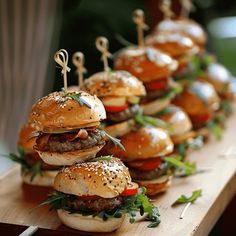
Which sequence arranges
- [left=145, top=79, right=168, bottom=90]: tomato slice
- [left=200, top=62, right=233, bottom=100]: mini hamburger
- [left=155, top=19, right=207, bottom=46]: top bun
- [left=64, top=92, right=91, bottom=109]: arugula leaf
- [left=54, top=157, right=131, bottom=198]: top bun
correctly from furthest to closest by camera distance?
[left=200, top=62, right=233, bottom=100]: mini hamburger
[left=155, top=19, right=207, bottom=46]: top bun
[left=145, top=79, right=168, bottom=90]: tomato slice
[left=64, top=92, right=91, bottom=109]: arugula leaf
[left=54, top=157, right=131, bottom=198]: top bun

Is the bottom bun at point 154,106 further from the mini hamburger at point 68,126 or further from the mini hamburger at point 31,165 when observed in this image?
the mini hamburger at point 68,126

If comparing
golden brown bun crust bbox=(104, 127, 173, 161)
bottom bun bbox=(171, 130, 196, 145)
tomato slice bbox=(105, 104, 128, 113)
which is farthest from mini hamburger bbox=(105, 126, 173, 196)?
bottom bun bbox=(171, 130, 196, 145)

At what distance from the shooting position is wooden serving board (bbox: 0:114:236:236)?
138 inches

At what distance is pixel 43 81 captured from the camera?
6418mm

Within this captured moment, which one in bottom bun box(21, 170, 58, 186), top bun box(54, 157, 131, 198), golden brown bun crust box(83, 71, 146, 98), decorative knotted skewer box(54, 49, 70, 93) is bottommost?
bottom bun box(21, 170, 58, 186)

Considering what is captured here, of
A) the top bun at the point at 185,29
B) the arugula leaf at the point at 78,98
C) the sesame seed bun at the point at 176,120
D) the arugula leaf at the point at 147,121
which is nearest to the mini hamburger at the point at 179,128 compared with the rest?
the sesame seed bun at the point at 176,120

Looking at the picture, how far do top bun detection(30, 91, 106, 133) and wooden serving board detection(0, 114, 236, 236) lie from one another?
49 cm

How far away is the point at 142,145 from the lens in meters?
4.05

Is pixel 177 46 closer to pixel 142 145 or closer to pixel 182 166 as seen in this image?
pixel 182 166

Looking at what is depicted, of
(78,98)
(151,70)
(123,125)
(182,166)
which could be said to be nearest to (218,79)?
(151,70)

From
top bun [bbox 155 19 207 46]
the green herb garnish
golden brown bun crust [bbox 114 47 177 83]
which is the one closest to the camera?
the green herb garnish

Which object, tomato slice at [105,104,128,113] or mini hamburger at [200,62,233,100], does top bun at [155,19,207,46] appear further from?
tomato slice at [105,104,128,113]

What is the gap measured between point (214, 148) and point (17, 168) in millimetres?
1446

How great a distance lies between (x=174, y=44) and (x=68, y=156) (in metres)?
1.82
